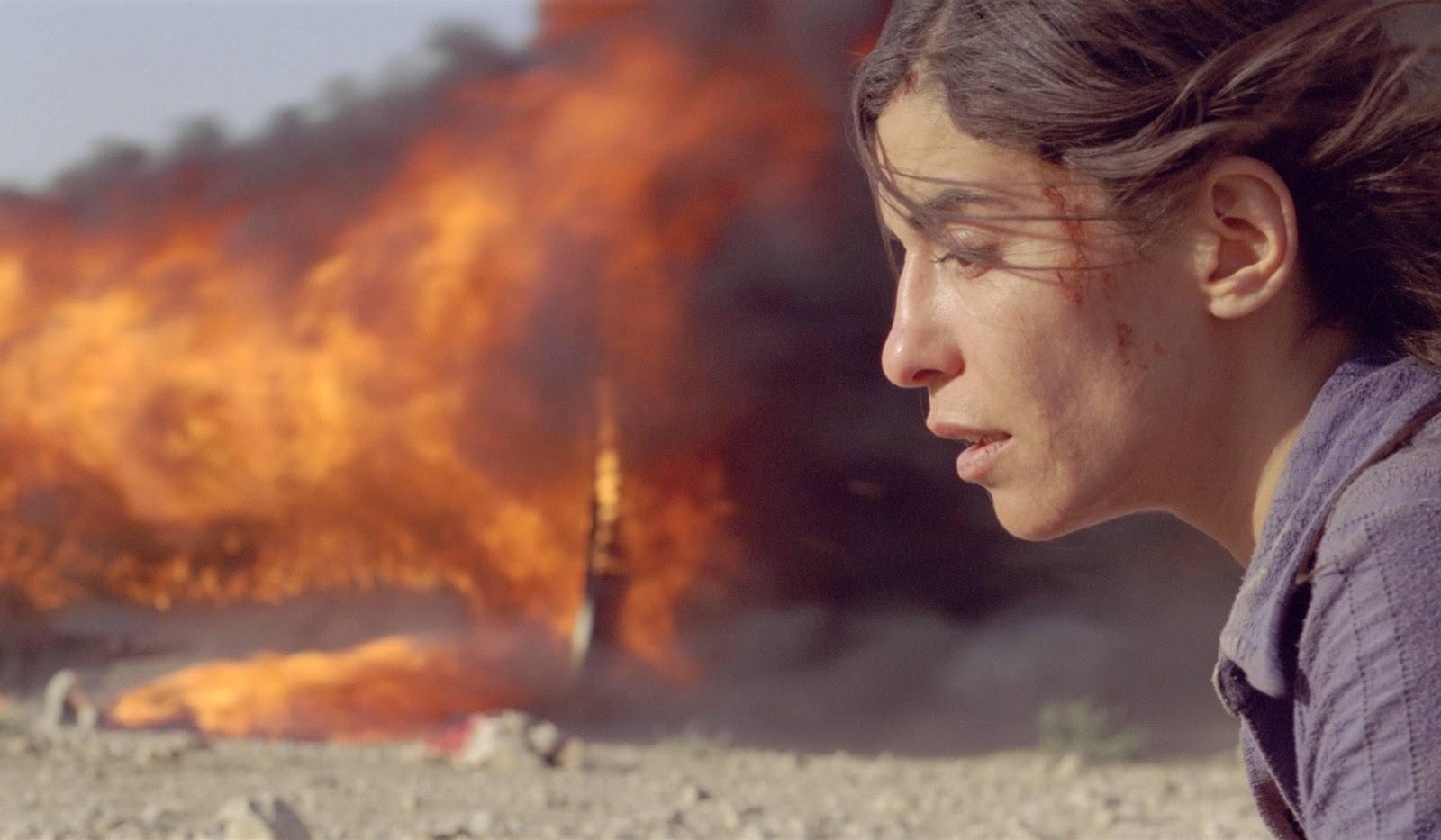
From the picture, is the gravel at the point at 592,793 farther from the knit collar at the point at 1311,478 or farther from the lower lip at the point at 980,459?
the knit collar at the point at 1311,478

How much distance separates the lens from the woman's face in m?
1.18

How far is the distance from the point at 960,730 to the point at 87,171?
6148 mm

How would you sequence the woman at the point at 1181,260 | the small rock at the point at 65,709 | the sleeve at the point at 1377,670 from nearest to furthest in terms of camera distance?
the sleeve at the point at 1377,670, the woman at the point at 1181,260, the small rock at the point at 65,709

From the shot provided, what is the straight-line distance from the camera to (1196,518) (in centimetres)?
126

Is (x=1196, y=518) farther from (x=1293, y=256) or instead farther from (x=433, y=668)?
(x=433, y=668)

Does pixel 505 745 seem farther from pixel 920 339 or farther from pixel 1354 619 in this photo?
pixel 1354 619

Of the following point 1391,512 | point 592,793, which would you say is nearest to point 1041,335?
point 1391,512

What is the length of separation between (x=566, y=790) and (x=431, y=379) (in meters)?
3.16

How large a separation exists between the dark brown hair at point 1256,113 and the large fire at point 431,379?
20.1 feet

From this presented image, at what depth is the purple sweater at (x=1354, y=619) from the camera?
2.84ft

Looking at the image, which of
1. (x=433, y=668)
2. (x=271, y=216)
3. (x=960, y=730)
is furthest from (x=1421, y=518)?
(x=271, y=216)

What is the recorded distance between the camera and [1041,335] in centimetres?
120

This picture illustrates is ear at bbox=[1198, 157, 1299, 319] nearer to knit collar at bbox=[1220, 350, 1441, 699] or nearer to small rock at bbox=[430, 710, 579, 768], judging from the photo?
knit collar at bbox=[1220, 350, 1441, 699]

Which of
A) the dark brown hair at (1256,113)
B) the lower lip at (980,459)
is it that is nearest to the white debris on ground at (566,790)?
the lower lip at (980,459)
